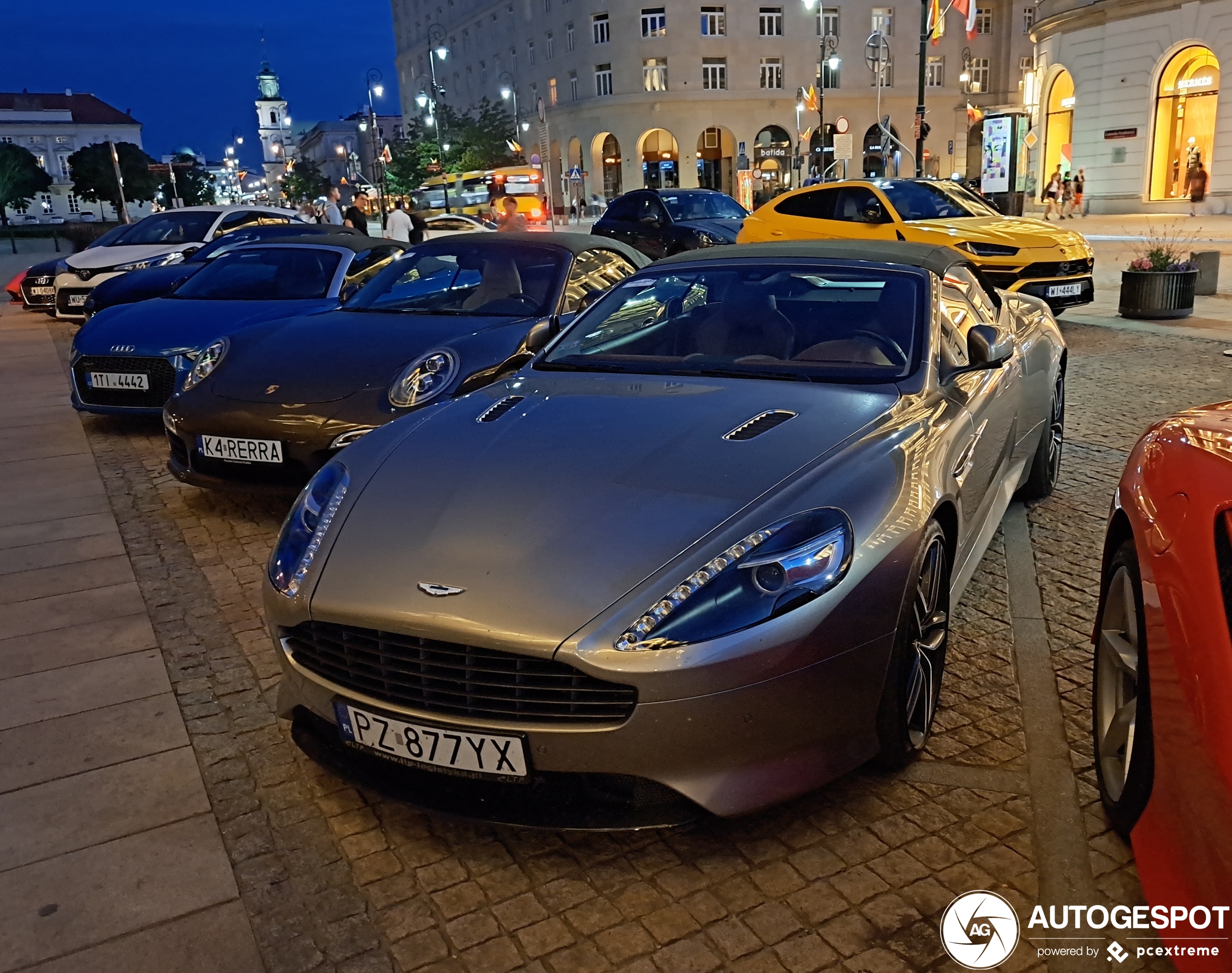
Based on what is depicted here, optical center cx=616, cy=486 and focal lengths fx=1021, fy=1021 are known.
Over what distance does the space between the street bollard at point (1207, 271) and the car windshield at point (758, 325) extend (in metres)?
12.0

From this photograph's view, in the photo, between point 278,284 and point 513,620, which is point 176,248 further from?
point 513,620

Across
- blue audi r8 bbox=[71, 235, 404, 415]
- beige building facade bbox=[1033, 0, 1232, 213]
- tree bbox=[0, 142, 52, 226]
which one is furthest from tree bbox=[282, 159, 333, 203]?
blue audi r8 bbox=[71, 235, 404, 415]

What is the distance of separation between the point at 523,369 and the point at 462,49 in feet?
272

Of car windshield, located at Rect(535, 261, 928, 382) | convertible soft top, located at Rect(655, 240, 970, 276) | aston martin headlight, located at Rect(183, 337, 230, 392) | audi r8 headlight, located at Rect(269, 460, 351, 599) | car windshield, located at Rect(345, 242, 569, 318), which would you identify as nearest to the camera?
audi r8 headlight, located at Rect(269, 460, 351, 599)

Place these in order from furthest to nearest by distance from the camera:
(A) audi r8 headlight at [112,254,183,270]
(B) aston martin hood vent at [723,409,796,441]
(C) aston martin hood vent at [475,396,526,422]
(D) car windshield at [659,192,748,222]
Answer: (D) car windshield at [659,192,748,222]
(A) audi r8 headlight at [112,254,183,270]
(C) aston martin hood vent at [475,396,526,422]
(B) aston martin hood vent at [723,409,796,441]

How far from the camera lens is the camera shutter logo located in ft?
7.69

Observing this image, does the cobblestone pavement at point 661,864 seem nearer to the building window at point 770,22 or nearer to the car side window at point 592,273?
the car side window at point 592,273

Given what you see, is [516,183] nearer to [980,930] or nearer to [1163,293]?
[1163,293]

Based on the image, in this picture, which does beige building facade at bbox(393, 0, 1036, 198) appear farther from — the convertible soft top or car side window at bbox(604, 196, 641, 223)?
the convertible soft top

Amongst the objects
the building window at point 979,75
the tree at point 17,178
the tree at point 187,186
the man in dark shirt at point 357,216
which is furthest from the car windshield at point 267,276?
the tree at point 187,186

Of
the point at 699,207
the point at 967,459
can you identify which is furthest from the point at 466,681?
the point at 699,207

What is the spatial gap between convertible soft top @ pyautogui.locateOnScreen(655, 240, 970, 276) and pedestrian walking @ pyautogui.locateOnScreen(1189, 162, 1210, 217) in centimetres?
3226

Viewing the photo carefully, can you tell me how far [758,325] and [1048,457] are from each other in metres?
2.37

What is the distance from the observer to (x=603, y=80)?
201 feet
